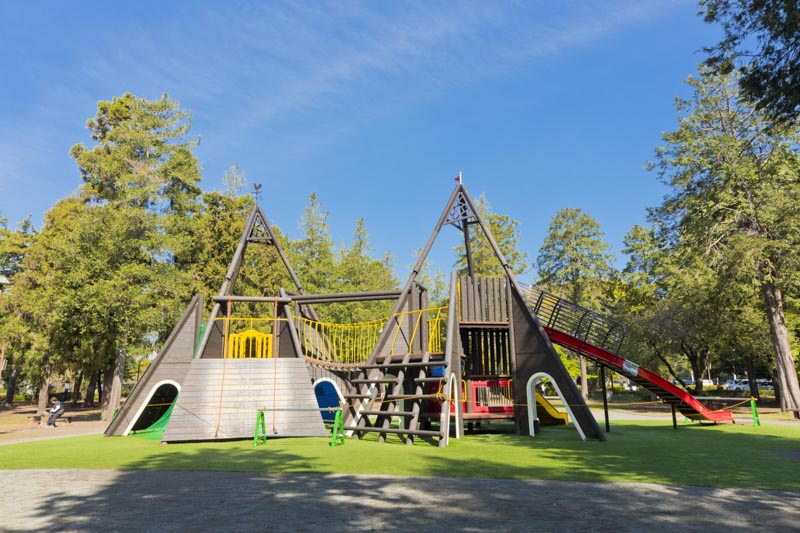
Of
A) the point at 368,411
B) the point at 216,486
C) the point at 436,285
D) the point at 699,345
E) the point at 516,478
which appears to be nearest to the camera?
the point at 216,486

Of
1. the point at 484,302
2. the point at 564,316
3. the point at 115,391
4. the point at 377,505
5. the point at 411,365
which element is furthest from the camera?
the point at 115,391

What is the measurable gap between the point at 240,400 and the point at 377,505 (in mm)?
8635

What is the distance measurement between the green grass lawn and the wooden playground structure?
737 millimetres

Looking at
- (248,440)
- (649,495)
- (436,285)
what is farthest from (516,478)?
(436,285)

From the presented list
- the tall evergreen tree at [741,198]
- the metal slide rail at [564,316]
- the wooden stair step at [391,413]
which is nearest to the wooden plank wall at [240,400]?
the wooden stair step at [391,413]

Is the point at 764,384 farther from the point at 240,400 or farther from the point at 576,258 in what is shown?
the point at 240,400

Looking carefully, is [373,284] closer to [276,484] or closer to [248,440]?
[248,440]

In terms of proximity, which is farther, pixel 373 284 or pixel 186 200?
pixel 373 284

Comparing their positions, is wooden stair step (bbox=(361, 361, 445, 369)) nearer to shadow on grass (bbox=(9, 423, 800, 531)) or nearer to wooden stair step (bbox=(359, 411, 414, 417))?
wooden stair step (bbox=(359, 411, 414, 417))

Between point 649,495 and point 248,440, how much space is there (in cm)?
1014

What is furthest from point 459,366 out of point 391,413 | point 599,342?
point 599,342

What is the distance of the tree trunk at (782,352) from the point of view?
23094mm

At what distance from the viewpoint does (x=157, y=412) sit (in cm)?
1716

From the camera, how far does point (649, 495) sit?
616 cm
